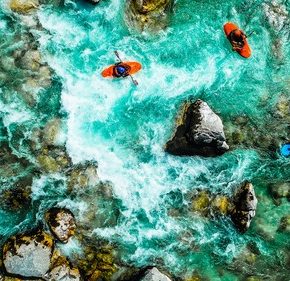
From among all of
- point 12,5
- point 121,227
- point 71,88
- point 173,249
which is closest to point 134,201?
point 121,227

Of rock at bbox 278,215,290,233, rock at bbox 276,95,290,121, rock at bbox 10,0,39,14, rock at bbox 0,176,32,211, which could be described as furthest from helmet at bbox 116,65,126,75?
rock at bbox 278,215,290,233

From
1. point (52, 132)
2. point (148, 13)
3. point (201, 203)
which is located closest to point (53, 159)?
point (52, 132)

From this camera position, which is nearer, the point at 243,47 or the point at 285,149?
the point at 285,149

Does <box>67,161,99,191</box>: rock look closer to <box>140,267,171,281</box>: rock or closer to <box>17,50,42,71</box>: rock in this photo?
<box>140,267,171,281</box>: rock

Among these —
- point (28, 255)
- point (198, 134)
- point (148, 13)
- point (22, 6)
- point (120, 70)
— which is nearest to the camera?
point (28, 255)

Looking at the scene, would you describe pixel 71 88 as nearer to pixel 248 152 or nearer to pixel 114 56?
pixel 114 56

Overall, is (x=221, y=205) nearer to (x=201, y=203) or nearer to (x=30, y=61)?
(x=201, y=203)

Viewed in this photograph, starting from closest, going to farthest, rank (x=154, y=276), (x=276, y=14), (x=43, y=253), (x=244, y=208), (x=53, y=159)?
(x=43, y=253) → (x=154, y=276) → (x=53, y=159) → (x=244, y=208) → (x=276, y=14)

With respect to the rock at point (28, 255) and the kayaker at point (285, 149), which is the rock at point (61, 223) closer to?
the rock at point (28, 255)

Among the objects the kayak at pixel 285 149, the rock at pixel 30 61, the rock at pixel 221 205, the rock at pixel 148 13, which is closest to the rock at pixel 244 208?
the rock at pixel 221 205
